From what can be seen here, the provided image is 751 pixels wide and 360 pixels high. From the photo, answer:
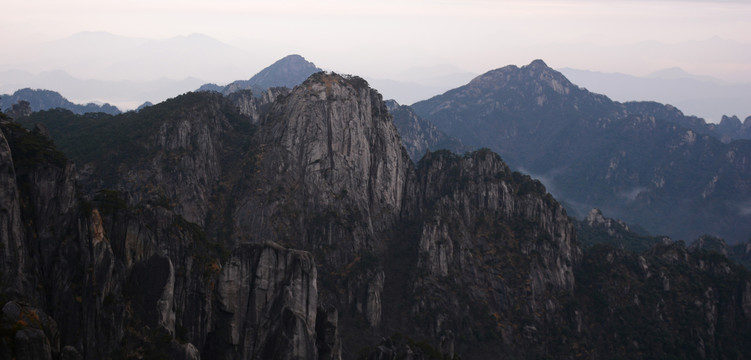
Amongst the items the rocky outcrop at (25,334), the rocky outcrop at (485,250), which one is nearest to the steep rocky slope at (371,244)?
the rocky outcrop at (485,250)

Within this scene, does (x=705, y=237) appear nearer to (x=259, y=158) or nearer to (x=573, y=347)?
(x=573, y=347)

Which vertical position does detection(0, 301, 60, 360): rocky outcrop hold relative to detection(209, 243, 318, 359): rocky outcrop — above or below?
above

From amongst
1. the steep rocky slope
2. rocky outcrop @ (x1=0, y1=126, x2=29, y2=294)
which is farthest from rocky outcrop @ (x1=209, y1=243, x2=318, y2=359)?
rocky outcrop @ (x1=0, y1=126, x2=29, y2=294)

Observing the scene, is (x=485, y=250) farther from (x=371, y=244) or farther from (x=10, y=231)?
(x=10, y=231)

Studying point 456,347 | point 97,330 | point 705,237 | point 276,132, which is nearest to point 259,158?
point 276,132

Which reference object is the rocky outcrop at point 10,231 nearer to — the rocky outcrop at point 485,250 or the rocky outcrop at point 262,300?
the rocky outcrop at point 262,300

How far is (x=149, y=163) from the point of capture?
118000 mm

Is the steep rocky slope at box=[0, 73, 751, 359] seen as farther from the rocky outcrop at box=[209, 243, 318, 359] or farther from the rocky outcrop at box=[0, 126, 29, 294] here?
the rocky outcrop at box=[0, 126, 29, 294]

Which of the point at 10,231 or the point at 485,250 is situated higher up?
the point at 10,231

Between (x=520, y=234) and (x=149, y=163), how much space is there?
3058 inches

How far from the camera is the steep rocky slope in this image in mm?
67250

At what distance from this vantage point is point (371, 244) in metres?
122

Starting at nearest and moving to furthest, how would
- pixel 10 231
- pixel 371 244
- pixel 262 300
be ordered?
pixel 10 231
pixel 262 300
pixel 371 244

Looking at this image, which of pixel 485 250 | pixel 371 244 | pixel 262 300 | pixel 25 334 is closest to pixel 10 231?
pixel 25 334
